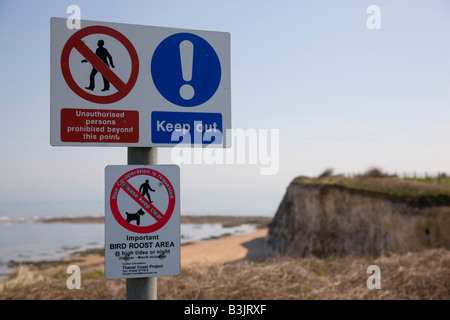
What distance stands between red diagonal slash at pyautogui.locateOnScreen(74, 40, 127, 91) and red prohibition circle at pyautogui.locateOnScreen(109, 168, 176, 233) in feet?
1.97

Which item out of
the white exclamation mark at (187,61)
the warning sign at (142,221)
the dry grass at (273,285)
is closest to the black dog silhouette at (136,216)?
the warning sign at (142,221)

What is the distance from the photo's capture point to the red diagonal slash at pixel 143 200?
2693 millimetres

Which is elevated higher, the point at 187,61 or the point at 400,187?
the point at 187,61

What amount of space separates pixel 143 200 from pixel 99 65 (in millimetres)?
978

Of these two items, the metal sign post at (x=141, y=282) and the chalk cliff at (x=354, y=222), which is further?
the chalk cliff at (x=354, y=222)

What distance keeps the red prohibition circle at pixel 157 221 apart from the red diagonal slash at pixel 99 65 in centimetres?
60

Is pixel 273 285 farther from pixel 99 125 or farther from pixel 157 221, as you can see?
pixel 99 125

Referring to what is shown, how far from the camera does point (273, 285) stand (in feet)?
18.0

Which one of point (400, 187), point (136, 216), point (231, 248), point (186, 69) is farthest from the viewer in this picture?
point (231, 248)

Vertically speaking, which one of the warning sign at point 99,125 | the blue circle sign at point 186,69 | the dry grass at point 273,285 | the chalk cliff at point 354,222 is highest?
the blue circle sign at point 186,69

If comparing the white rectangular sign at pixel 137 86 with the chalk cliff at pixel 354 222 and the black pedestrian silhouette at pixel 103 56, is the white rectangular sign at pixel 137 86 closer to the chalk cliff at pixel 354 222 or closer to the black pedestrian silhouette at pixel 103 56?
the black pedestrian silhouette at pixel 103 56

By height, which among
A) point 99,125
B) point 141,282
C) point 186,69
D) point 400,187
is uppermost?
point 186,69

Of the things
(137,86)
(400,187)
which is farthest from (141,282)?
(400,187)

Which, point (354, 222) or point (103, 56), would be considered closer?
point (103, 56)
